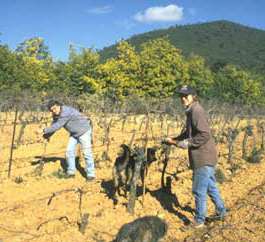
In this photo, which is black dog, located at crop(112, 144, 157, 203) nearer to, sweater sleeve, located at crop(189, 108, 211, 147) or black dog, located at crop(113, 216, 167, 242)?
sweater sleeve, located at crop(189, 108, 211, 147)

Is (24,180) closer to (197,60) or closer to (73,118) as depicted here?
(73,118)

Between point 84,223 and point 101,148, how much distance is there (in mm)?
5661

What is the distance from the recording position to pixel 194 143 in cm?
509

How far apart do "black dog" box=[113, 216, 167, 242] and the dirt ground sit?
20 centimetres

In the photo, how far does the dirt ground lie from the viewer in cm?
507

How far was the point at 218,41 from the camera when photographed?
12619 cm

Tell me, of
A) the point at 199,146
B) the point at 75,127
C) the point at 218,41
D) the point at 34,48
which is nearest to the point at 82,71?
the point at 34,48

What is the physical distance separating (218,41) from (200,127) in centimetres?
12519

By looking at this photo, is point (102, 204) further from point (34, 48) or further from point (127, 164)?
point (34, 48)

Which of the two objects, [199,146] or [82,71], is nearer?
[199,146]

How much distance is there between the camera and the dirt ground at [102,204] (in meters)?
5.07

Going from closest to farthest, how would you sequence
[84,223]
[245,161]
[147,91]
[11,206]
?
[84,223] → [11,206] → [245,161] → [147,91]

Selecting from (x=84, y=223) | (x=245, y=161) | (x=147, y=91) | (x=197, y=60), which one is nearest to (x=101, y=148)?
(x=245, y=161)

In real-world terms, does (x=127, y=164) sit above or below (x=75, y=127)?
below
